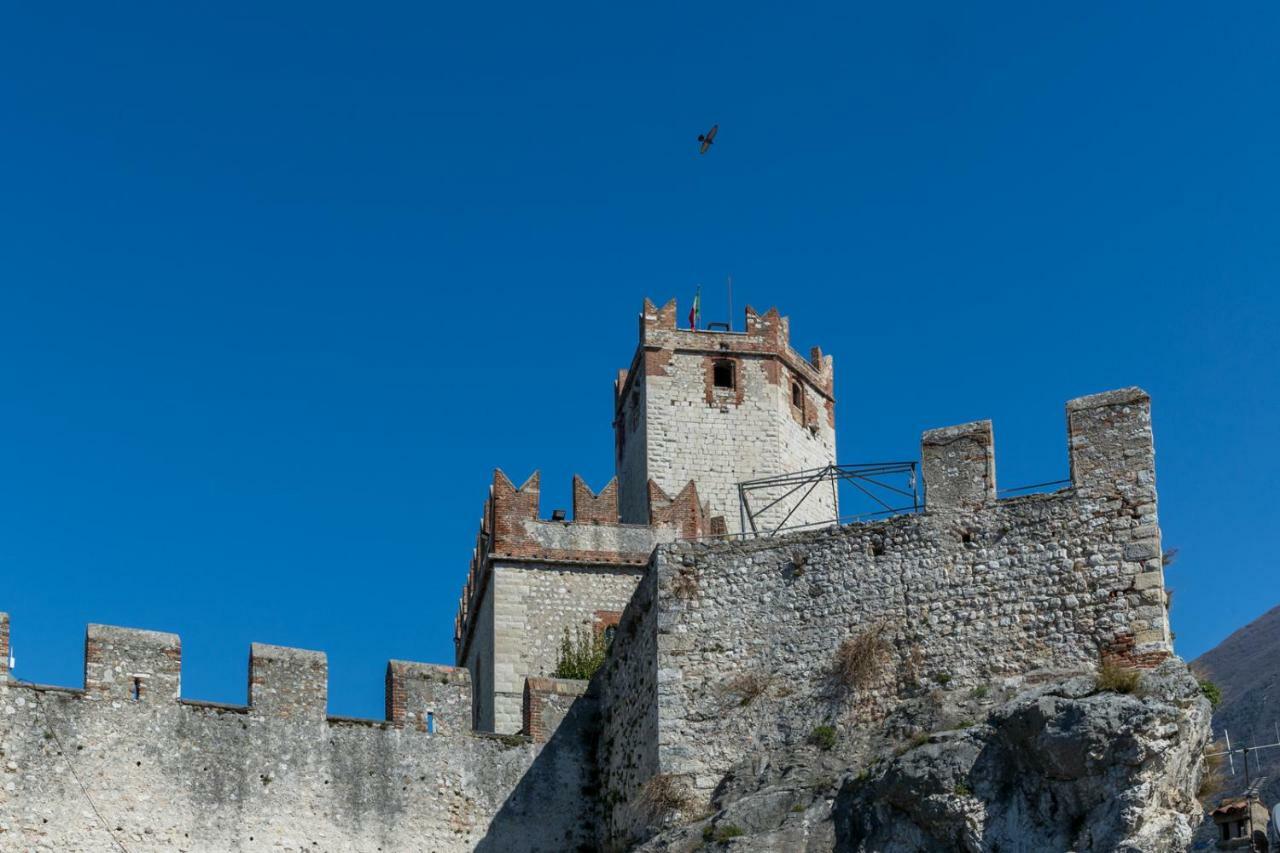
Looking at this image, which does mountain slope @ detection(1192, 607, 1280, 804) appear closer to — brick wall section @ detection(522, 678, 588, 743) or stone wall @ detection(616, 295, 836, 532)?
stone wall @ detection(616, 295, 836, 532)

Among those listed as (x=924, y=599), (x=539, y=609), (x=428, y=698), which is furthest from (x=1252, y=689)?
(x=428, y=698)

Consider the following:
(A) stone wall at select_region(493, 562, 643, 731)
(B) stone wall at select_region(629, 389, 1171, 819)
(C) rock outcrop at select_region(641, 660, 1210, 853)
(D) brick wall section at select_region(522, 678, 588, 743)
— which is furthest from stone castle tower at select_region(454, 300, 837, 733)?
(C) rock outcrop at select_region(641, 660, 1210, 853)

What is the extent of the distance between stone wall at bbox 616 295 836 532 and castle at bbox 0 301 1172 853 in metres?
12.1

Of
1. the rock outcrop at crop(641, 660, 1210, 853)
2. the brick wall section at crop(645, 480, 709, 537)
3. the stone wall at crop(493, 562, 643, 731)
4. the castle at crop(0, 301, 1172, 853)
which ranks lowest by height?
the rock outcrop at crop(641, 660, 1210, 853)

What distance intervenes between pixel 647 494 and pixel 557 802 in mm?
12727

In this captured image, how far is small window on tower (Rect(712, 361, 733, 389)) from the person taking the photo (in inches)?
1828

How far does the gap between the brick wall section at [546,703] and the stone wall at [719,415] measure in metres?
11.4

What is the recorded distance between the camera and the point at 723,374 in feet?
153

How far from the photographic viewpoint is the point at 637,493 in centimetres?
4569

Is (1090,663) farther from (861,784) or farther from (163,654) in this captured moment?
(163,654)

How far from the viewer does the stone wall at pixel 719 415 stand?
149 ft

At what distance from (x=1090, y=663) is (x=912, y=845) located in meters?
3.39

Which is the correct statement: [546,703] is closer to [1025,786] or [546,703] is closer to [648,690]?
[648,690]

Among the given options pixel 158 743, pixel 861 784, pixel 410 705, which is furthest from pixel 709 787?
pixel 158 743
